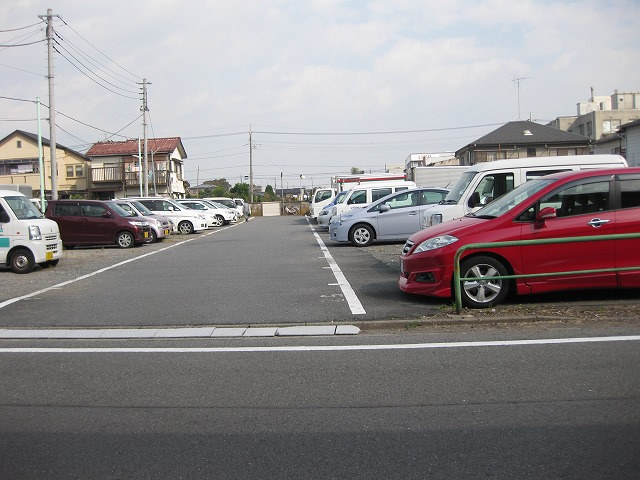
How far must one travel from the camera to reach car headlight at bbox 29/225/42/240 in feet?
50.4

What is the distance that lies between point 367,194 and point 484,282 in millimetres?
16580

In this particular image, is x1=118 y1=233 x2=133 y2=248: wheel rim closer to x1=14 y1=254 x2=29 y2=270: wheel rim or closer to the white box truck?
x1=14 y1=254 x2=29 y2=270: wheel rim

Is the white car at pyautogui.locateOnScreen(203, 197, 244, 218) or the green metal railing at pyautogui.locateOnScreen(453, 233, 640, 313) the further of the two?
the white car at pyautogui.locateOnScreen(203, 197, 244, 218)

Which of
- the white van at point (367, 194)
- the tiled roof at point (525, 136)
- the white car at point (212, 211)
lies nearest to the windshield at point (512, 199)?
the white van at point (367, 194)

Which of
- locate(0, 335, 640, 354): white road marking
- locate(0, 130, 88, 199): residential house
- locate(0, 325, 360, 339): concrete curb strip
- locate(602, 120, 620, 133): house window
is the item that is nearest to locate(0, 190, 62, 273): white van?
locate(0, 325, 360, 339): concrete curb strip

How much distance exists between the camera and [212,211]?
37.8 meters

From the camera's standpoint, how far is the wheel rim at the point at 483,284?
27.8ft

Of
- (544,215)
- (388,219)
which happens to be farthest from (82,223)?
(544,215)

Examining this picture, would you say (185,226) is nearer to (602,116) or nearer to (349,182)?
(349,182)

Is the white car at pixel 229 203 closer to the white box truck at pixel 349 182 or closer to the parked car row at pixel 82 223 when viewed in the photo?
the parked car row at pixel 82 223

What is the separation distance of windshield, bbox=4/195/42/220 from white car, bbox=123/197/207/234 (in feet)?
46.9

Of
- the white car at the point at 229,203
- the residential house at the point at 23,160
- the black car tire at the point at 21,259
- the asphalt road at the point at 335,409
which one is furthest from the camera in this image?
the residential house at the point at 23,160

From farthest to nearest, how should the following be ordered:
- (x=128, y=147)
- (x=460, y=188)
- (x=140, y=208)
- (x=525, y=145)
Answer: (x=128, y=147)
(x=525, y=145)
(x=140, y=208)
(x=460, y=188)

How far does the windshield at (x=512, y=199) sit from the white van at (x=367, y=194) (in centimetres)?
1467
